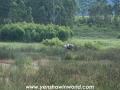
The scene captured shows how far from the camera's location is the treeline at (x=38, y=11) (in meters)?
44.0

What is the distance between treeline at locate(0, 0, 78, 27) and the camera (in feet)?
144

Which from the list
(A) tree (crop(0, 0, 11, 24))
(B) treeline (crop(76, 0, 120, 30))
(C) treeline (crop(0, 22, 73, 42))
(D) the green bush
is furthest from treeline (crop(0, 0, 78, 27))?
(D) the green bush

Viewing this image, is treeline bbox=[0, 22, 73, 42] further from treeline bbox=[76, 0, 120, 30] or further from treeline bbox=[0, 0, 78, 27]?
treeline bbox=[76, 0, 120, 30]

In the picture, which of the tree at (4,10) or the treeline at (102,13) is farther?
the treeline at (102,13)

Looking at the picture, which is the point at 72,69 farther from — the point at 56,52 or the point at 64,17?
the point at 64,17

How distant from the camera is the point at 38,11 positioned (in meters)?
47.6

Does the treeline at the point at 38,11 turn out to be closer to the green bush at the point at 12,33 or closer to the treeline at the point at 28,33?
the treeline at the point at 28,33

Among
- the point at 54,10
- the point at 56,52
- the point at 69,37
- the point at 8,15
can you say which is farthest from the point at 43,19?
the point at 56,52

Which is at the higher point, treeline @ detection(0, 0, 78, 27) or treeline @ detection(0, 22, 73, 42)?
treeline @ detection(0, 0, 78, 27)

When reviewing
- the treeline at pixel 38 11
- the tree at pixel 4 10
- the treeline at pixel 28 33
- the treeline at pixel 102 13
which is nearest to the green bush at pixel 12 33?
the treeline at pixel 28 33

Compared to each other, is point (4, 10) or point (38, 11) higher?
point (4, 10)

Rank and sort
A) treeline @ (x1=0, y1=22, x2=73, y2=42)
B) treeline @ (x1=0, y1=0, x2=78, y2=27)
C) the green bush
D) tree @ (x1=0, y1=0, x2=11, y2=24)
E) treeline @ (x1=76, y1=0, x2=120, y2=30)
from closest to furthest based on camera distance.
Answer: treeline @ (x1=0, y1=22, x2=73, y2=42) < the green bush < treeline @ (x1=0, y1=0, x2=78, y2=27) < tree @ (x1=0, y1=0, x2=11, y2=24) < treeline @ (x1=76, y1=0, x2=120, y2=30)

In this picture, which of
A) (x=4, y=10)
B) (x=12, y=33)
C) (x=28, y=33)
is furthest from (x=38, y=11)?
(x=28, y=33)

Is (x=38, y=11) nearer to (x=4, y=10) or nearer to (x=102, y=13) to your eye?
(x=4, y=10)
